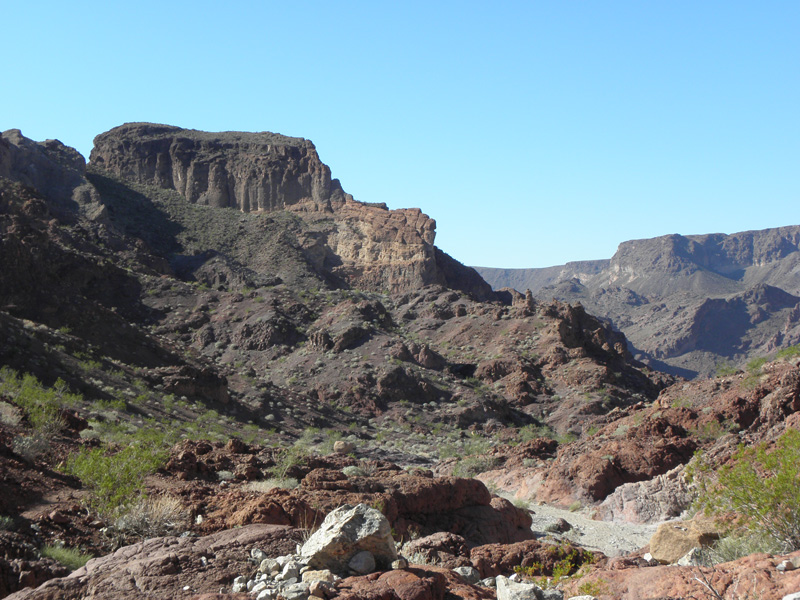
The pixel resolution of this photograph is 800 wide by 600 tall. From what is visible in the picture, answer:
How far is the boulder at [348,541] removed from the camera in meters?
5.45

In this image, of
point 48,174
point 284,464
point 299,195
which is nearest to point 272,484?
point 284,464

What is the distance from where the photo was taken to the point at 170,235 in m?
62.4

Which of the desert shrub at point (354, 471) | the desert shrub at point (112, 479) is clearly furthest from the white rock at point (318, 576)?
the desert shrub at point (354, 471)

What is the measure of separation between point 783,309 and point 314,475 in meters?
132

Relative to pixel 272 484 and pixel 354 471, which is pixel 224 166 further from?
pixel 272 484

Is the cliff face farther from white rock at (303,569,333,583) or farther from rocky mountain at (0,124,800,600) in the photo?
white rock at (303,569,333,583)

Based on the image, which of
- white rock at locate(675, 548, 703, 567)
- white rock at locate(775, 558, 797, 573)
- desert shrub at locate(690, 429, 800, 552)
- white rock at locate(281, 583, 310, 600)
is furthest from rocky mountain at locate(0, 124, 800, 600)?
desert shrub at locate(690, 429, 800, 552)

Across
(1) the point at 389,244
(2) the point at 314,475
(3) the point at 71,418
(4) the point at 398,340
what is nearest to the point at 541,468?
(2) the point at 314,475

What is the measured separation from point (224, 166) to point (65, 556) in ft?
243

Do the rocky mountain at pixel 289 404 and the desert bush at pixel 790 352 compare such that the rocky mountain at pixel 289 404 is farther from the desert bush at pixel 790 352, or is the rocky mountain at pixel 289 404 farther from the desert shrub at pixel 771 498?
the desert shrub at pixel 771 498

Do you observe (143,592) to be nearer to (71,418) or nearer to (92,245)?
(71,418)

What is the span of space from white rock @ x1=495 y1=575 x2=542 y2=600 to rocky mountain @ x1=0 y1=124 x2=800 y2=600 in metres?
0.05

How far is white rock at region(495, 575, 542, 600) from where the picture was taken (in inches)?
202

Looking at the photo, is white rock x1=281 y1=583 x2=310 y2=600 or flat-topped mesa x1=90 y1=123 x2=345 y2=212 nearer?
white rock x1=281 y1=583 x2=310 y2=600
